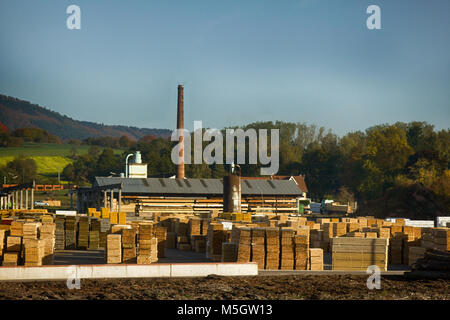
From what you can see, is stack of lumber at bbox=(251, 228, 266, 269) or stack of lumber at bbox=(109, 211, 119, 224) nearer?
stack of lumber at bbox=(251, 228, 266, 269)

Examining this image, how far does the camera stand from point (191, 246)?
36.6 metres

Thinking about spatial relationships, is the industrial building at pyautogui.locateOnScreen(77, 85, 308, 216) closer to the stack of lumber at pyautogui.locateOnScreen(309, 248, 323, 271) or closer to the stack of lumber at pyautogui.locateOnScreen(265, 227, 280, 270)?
the stack of lumber at pyautogui.locateOnScreen(309, 248, 323, 271)

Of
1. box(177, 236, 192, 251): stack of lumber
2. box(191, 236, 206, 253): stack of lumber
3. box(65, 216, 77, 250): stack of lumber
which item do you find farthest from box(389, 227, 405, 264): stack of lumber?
box(65, 216, 77, 250): stack of lumber

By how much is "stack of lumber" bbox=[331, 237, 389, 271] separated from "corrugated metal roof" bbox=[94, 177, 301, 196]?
139ft

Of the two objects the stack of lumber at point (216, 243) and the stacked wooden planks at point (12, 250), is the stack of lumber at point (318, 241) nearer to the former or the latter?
the stack of lumber at point (216, 243)

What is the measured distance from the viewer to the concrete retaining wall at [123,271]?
22.8m

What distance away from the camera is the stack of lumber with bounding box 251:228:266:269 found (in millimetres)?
26203

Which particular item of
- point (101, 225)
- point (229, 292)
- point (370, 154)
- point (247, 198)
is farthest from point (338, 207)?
A: point (229, 292)

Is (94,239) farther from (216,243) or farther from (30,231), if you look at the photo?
(216,243)

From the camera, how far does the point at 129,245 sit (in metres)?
27.3

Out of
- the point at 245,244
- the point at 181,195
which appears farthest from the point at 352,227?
the point at 181,195

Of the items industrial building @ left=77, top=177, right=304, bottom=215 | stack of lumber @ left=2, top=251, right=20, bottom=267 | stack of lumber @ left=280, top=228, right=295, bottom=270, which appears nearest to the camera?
stack of lumber @ left=2, top=251, right=20, bottom=267

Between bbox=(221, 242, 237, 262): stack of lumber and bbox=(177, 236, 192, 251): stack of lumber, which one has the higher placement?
bbox=(221, 242, 237, 262): stack of lumber

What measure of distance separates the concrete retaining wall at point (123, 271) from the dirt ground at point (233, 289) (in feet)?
1.93
